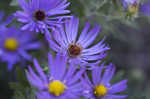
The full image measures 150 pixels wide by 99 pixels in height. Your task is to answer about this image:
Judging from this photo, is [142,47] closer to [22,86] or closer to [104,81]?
[104,81]

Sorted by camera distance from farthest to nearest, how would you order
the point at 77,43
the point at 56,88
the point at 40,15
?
the point at 77,43 < the point at 40,15 < the point at 56,88

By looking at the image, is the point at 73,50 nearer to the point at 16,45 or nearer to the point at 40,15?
the point at 40,15

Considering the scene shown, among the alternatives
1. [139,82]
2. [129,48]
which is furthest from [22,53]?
[129,48]

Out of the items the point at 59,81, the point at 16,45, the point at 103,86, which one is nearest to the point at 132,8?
the point at 103,86

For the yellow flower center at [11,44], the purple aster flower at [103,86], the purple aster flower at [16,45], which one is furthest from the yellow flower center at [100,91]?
the yellow flower center at [11,44]

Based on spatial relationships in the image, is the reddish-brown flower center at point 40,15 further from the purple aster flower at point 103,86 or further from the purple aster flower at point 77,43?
the purple aster flower at point 103,86

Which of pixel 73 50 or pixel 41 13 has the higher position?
pixel 41 13
